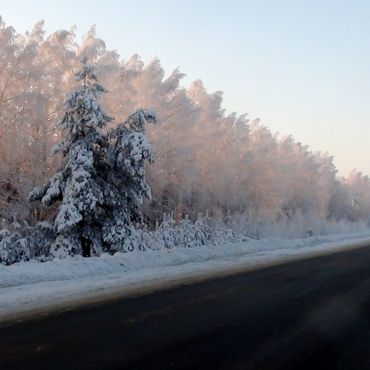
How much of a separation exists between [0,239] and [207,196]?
22.1 m

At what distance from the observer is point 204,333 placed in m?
7.31

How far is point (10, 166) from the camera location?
2300 cm

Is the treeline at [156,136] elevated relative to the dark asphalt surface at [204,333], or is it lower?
elevated

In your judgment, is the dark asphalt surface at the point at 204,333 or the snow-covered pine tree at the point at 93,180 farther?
the snow-covered pine tree at the point at 93,180

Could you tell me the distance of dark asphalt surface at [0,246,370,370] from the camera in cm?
595

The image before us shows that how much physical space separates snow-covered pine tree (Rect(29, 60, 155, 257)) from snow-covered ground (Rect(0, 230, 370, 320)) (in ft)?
6.08

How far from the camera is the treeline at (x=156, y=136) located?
23.5 m

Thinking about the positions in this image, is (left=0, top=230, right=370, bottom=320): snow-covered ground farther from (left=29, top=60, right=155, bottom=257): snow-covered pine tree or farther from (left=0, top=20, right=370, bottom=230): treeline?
(left=0, top=20, right=370, bottom=230): treeline

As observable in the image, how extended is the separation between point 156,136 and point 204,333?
25.6 metres

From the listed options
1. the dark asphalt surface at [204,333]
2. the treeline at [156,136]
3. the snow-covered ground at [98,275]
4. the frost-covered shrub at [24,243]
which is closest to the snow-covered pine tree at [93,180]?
the frost-covered shrub at [24,243]

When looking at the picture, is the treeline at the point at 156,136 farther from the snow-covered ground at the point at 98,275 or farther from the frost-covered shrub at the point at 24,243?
the snow-covered ground at the point at 98,275

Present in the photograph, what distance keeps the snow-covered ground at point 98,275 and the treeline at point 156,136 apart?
247 inches

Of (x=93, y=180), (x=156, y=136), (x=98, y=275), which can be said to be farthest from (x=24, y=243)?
(x=156, y=136)

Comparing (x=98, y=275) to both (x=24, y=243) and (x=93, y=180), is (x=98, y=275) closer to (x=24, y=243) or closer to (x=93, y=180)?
(x=24, y=243)
